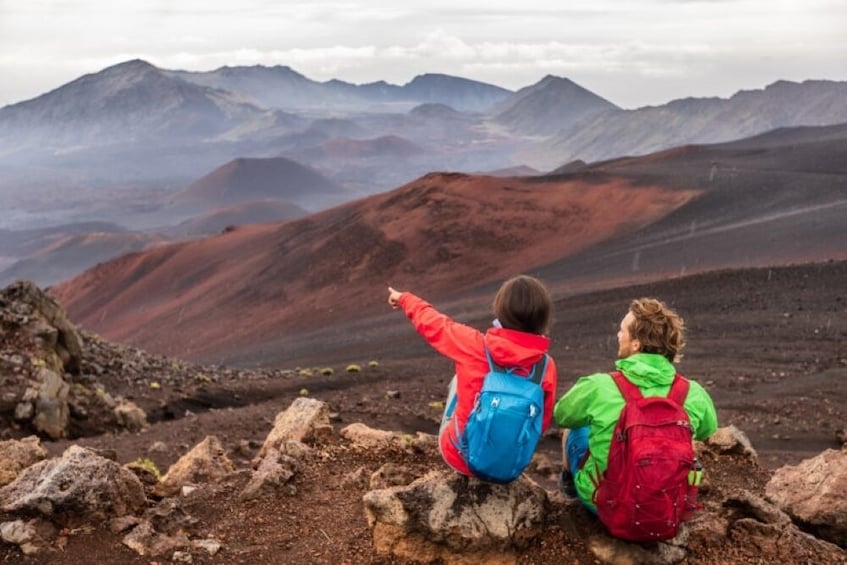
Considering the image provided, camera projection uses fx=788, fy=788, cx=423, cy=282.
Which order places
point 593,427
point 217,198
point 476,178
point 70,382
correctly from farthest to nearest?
point 217,198, point 476,178, point 70,382, point 593,427

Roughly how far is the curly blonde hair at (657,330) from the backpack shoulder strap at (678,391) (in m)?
0.12

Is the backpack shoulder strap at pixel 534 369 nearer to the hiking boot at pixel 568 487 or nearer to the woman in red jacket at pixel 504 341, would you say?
the woman in red jacket at pixel 504 341

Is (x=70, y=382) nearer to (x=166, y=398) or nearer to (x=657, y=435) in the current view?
(x=166, y=398)

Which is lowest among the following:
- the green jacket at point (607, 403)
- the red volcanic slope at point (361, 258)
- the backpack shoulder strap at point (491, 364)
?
the red volcanic slope at point (361, 258)

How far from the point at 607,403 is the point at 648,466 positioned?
36 cm

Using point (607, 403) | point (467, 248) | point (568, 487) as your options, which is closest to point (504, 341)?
point (607, 403)

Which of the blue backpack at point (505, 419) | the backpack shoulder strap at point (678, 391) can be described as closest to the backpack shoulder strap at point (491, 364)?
the blue backpack at point (505, 419)

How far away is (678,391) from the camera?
389cm

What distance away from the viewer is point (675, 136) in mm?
178500

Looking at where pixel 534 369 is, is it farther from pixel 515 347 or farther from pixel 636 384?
pixel 636 384

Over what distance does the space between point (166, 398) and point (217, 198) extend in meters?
153

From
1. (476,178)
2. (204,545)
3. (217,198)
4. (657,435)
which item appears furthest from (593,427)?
(217,198)

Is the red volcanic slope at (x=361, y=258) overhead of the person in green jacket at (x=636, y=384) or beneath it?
beneath

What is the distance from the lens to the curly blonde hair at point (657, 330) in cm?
386
